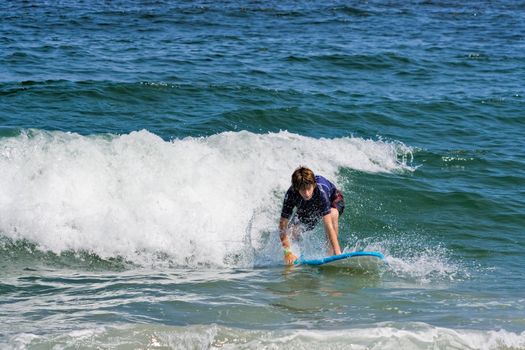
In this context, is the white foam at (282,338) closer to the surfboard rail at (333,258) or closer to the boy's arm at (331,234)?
the surfboard rail at (333,258)

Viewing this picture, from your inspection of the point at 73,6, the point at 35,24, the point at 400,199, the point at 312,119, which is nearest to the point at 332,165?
the point at 400,199

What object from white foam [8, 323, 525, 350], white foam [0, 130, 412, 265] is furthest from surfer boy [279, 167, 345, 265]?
white foam [8, 323, 525, 350]

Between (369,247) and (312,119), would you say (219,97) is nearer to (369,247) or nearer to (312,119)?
(312,119)

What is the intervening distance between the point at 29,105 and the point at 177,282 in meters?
8.39

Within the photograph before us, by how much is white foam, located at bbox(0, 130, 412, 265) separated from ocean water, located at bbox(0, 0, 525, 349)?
Result: 0.10 ft

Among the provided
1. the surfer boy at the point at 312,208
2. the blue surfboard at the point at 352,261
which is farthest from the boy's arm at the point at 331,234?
the blue surfboard at the point at 352,261

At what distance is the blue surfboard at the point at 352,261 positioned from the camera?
8906mm

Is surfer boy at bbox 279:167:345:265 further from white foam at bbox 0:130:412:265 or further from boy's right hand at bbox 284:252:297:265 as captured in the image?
white foam at bbox 0:130:412:265

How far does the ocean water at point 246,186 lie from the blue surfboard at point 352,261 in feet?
0.42

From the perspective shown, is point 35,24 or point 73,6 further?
point 73,6

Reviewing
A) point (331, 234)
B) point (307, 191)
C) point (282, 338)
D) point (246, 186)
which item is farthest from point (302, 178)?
point (246, 186)

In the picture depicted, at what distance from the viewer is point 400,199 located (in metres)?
12.5

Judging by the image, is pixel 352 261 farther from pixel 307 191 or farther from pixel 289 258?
pixel 307 191

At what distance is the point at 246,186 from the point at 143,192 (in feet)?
5.63
